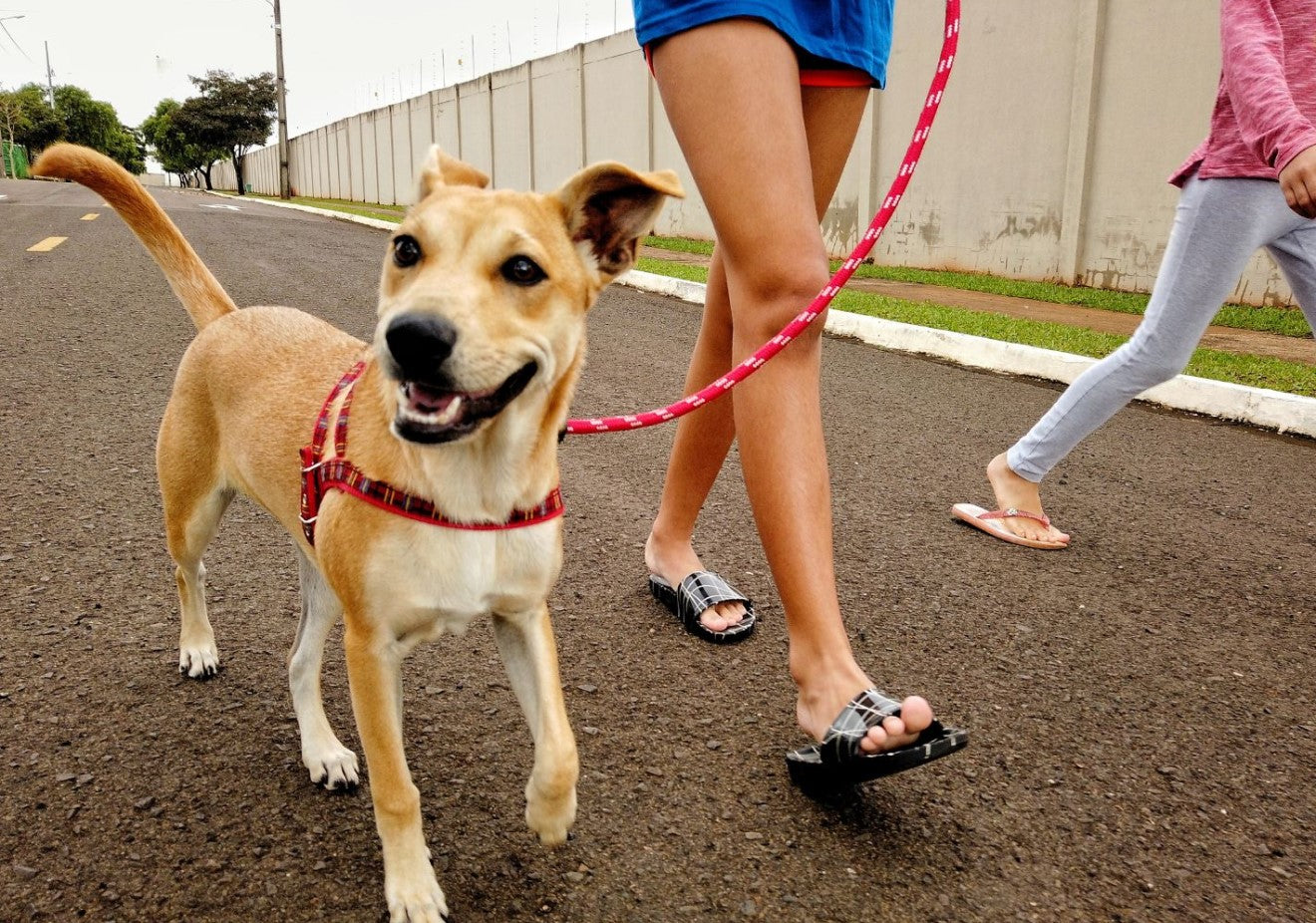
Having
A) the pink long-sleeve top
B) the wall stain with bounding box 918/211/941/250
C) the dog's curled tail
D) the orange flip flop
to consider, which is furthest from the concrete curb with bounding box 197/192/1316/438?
the wall stain with bounding box 918/211/941/250

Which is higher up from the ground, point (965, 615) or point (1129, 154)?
point (1129, 154)

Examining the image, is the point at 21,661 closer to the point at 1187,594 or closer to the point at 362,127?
the point at 1187,594

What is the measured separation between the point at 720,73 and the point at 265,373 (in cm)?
139

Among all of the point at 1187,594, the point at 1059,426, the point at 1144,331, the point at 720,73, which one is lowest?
the point at 1187,594

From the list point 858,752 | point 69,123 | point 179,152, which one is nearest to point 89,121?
point 69,123

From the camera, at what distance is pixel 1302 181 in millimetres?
2760

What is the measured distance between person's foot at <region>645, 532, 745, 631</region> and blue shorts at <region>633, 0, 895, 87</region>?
1484mm

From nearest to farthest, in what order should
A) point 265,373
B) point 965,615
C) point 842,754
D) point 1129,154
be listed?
point 842,754 < point 265,373 < point 965,615 < point 1129,154

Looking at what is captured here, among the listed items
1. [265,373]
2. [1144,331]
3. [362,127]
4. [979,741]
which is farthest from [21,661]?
[362,127]

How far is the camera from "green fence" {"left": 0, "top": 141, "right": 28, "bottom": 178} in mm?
69531

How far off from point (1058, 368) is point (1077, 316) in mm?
3105

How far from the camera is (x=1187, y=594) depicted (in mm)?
3422

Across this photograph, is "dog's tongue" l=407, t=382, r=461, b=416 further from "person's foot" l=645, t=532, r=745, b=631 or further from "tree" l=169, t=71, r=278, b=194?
"tree" l=169, t=71, r=278, b=194

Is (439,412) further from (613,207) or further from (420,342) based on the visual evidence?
(613,207)
